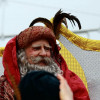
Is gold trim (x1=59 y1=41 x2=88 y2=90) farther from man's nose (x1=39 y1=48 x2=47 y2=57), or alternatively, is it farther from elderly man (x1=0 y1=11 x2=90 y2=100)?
man's nose (x1=39 y1=48 x2=47 y2=57)

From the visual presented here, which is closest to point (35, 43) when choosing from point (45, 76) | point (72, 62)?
point (72, 62)

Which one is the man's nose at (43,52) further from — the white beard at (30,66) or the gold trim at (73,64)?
the gold trim at (73,64)

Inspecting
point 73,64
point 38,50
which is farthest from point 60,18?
point 38,50

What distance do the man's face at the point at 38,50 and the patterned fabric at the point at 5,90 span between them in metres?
0.17

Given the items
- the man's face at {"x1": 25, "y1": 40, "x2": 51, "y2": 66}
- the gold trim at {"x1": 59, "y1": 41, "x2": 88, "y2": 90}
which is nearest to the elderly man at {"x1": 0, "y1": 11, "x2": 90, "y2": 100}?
the man's face at {"x1": 25, "y1": 40, "x2": 51, "y2": 66}

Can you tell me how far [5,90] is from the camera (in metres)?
1.28

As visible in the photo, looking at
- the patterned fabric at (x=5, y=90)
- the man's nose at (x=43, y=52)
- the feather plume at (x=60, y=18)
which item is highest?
the feather plume at (x=60, y=18)

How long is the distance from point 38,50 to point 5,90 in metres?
0.26

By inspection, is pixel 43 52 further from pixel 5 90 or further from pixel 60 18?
pixel 60 18

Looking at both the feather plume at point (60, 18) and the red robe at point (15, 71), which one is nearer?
the red robe at point (15, 71)

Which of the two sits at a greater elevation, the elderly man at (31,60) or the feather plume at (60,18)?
the feather plume at (60,18)

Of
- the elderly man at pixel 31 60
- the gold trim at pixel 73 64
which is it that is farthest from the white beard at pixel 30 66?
the gold trim at pixel 73 64

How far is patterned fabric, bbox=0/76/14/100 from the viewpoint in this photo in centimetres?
124

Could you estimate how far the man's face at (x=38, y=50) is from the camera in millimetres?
1281
